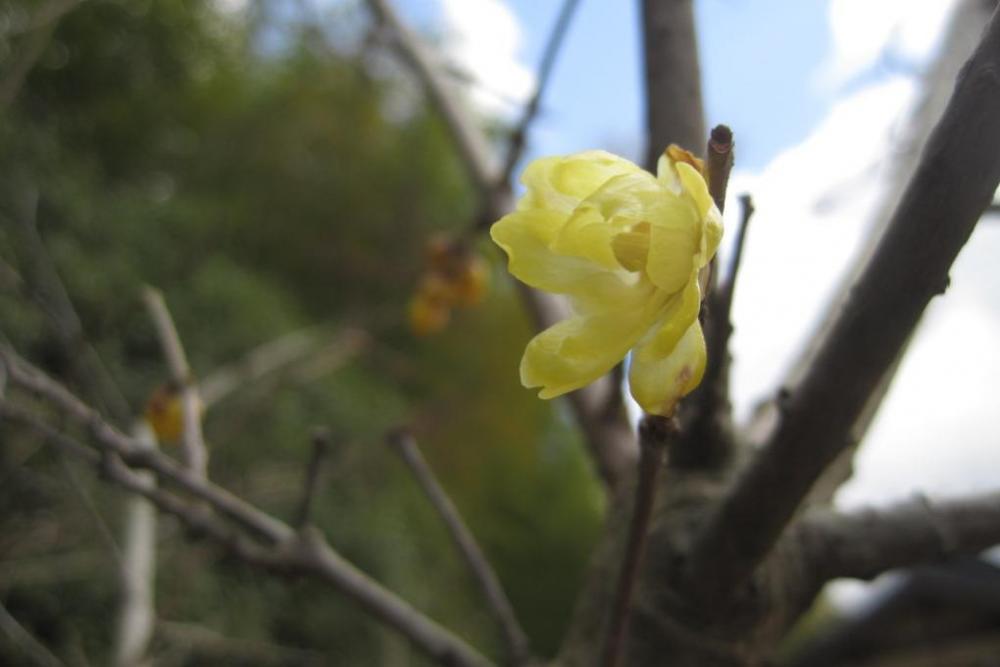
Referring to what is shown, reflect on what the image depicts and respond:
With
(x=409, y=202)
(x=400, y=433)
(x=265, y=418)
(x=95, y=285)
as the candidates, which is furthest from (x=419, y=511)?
(x=400, y=433)

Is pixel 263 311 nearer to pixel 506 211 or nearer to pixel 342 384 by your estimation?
pixel 342 384

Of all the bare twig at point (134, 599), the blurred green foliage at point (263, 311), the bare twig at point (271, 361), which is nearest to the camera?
the bare twig at point (134, 599)

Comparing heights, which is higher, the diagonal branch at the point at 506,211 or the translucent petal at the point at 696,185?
the translucent petal at the point at 696,185

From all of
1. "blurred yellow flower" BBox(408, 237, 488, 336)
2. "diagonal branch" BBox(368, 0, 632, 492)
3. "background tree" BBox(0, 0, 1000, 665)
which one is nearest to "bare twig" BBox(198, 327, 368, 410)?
"background tree" BBox(0, 0, 1000, 665)

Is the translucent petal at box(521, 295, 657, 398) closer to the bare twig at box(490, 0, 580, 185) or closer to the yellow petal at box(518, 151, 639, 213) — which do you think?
the yellow petal at box(518, 151, 639, 213)

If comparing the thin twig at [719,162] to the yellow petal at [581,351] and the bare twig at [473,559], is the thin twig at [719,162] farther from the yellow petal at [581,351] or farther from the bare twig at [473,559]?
the bare twig at [473,559]

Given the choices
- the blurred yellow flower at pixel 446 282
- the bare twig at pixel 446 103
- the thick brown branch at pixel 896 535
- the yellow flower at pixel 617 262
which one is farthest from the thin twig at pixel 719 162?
the blurred yellow flower at pixel 446 282
